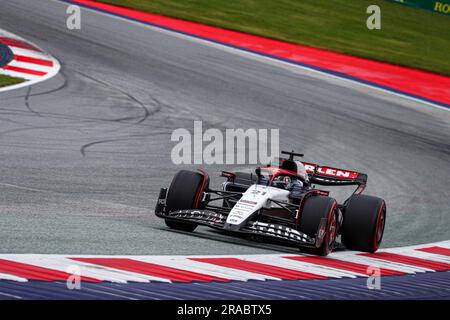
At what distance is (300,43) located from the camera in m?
27.4

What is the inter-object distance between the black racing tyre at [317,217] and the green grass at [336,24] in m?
17.7

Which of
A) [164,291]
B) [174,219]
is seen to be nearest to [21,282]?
[164,291]

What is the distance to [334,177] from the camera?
11.7 m

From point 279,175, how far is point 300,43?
17.2m

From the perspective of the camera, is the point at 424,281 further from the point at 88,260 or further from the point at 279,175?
the point at 88,260

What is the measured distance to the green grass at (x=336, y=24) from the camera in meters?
27.9

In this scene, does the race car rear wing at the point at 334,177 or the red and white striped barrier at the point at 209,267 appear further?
the race car rear wing at the point at 334,177

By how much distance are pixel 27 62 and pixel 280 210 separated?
10.5 meters
